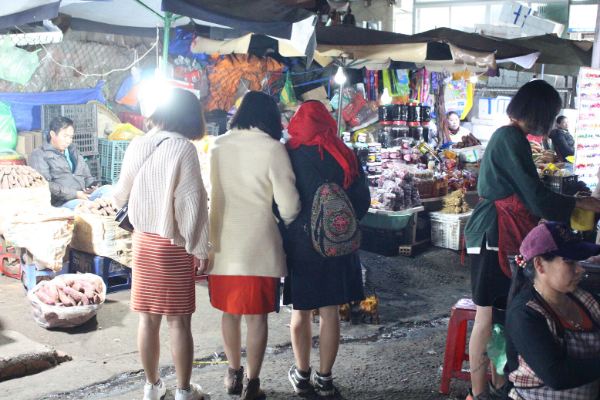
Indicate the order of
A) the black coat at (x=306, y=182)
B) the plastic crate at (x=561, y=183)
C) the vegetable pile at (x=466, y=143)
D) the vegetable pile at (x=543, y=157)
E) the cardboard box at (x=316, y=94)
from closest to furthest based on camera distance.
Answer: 1. the black coat at (x=306, y=182)
2. the plastic crate at (x=561, y=183)
3. the vegetable pile at (x=543, y=157)
4. the cardboard box at (x=316, y=94)
5. the vegetable pile at (x=466, y=143)

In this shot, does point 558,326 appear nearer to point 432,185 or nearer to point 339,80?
point 339,80

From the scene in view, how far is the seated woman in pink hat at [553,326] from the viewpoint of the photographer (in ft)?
7.60

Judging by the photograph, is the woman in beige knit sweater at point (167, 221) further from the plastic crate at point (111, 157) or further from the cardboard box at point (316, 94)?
the cardboard box at point (316, 94)

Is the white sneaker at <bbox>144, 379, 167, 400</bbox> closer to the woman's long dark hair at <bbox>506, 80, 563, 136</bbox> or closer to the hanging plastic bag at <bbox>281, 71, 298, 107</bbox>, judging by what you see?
the woman's long dark hair at <bbox>506, 80, 563, 136</bbox>

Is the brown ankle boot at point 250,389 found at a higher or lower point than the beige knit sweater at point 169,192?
lower

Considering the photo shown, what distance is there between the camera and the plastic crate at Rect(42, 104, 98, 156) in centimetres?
694

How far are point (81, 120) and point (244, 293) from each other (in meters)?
5.02

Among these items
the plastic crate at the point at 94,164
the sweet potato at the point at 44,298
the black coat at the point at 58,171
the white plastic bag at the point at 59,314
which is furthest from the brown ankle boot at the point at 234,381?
the plastic crate at the point at 94,164

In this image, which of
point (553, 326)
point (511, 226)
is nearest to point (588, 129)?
point (511, 226)

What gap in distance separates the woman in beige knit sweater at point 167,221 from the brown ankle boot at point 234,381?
1.06ft

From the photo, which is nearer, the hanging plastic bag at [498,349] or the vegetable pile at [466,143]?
the hanging plastic bag at [498,349]

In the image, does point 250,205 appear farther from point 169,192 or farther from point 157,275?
point 157,275

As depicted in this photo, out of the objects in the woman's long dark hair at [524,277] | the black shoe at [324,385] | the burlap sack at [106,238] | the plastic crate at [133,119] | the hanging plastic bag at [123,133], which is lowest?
the black shoe at [324,385]

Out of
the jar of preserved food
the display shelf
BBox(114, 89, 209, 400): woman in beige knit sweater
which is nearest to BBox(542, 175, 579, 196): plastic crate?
the display shelf
